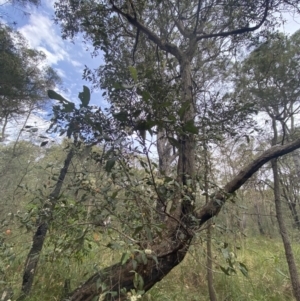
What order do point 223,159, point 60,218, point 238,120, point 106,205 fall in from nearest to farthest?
point 106,205
point 60,218
point 238,120
point 223,159

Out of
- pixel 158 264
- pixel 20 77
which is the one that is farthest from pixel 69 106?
pixel 20 77

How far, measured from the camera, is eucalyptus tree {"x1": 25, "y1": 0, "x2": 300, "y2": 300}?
2.99ft

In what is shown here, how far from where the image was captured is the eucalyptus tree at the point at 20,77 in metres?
4.11

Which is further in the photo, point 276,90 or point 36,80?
point 36,80

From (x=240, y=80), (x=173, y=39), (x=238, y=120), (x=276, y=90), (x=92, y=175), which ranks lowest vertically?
(x=92, y=175)

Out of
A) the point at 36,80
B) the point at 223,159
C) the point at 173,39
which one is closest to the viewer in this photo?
the point at 173,39

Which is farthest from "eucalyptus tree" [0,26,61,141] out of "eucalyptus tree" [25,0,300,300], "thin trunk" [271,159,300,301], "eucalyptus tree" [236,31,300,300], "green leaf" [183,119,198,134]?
"thin trunk" [271,159,300,301]

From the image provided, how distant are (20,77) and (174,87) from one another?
3.98 m

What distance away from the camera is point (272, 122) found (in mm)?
2980

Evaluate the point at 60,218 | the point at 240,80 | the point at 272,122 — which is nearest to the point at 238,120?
the point at 272,122

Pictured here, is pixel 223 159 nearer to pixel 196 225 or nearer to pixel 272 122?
pixel 272 122

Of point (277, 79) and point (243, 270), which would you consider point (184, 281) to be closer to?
point (243, 270)

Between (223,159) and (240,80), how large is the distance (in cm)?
162

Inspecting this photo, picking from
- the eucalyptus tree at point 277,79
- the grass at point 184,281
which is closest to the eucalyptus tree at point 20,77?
the grass at point 184,281
